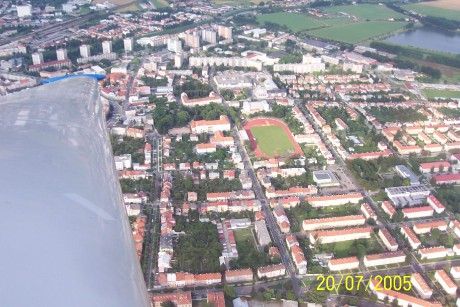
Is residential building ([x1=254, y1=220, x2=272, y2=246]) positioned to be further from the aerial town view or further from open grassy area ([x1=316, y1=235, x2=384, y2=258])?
open grassy area ([x1=316, y1=235, x2=384, y2=258])

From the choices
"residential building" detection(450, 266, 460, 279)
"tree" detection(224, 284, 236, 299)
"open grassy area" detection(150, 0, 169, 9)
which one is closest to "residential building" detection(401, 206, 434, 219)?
"residential building" detection(450, 266, 460, 279)

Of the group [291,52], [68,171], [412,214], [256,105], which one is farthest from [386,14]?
[68,171]

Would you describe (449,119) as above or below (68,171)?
below

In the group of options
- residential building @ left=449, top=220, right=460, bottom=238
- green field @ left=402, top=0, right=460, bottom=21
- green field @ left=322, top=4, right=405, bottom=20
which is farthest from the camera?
green field @ left=402, top=0, right=460, bottom=21

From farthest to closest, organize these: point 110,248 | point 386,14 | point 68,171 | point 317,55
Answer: point 386,14
point 317,55
point 68,171
point 110,248

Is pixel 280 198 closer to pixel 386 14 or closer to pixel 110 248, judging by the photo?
pixel 110 248

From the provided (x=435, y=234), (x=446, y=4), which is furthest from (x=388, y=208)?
(x=446, y=4)
